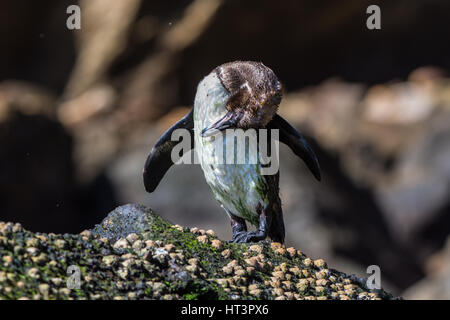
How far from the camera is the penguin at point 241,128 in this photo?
194 cm

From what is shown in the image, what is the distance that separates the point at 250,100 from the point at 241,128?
91mm

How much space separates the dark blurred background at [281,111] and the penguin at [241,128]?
2614mm

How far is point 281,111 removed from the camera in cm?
571

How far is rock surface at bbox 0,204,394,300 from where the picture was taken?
1.38 meters
